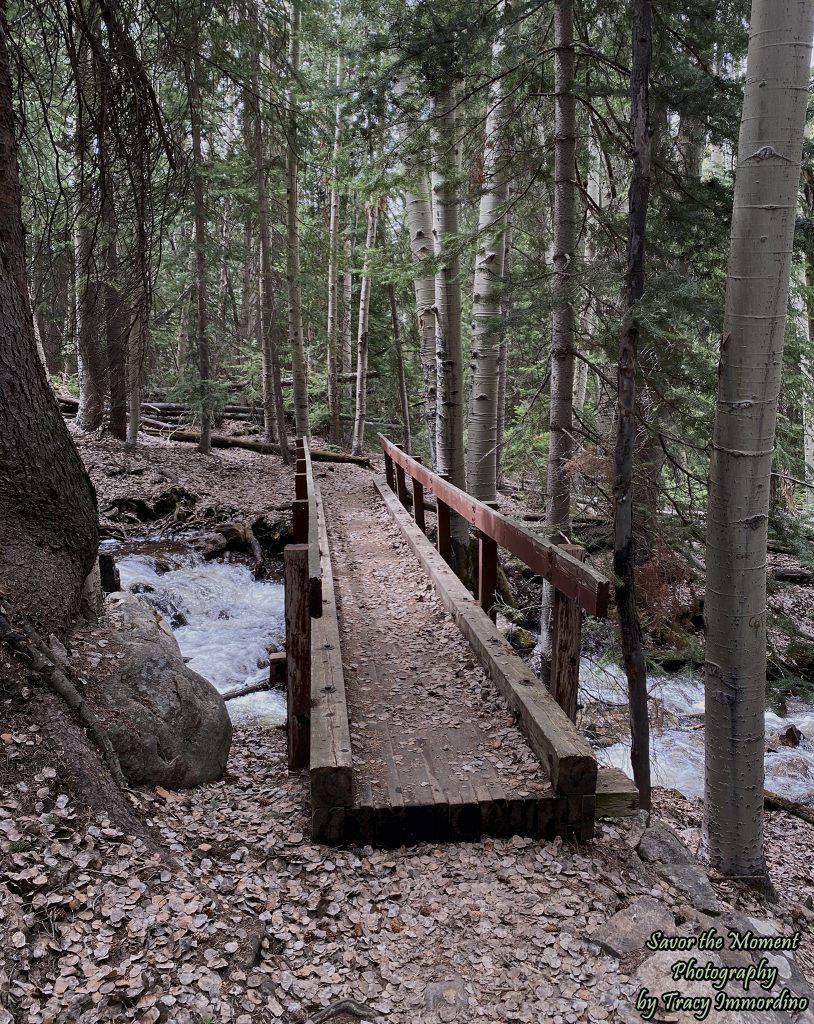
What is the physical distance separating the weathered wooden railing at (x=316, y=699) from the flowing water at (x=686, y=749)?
116 inches

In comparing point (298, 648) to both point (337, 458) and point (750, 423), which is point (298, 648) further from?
point (337, 458)

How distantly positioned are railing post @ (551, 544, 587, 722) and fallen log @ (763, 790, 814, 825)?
3.87m

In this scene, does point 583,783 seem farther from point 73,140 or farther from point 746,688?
point 73,140

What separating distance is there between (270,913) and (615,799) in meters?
1.88

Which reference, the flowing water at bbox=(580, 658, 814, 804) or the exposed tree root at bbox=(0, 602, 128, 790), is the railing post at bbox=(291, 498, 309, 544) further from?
the exposed tree root at bbox=(0, 602, 128, 790)

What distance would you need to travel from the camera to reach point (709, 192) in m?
6.21

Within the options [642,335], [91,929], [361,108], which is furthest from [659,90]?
[91,929]

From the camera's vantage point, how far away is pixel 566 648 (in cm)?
422

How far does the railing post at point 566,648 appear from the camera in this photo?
13.8 ft

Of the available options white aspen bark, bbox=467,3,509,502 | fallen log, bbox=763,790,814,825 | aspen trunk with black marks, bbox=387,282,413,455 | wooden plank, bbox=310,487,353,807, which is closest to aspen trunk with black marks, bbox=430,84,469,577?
white aspen bark, bbox=467,3,509,502

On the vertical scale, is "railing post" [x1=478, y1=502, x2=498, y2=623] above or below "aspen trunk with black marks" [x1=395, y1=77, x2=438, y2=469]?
below

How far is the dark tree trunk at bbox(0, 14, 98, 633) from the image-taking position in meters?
3.72

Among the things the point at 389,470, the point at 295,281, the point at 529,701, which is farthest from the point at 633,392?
the point at 295,281

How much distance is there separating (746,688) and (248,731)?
3.98 m
